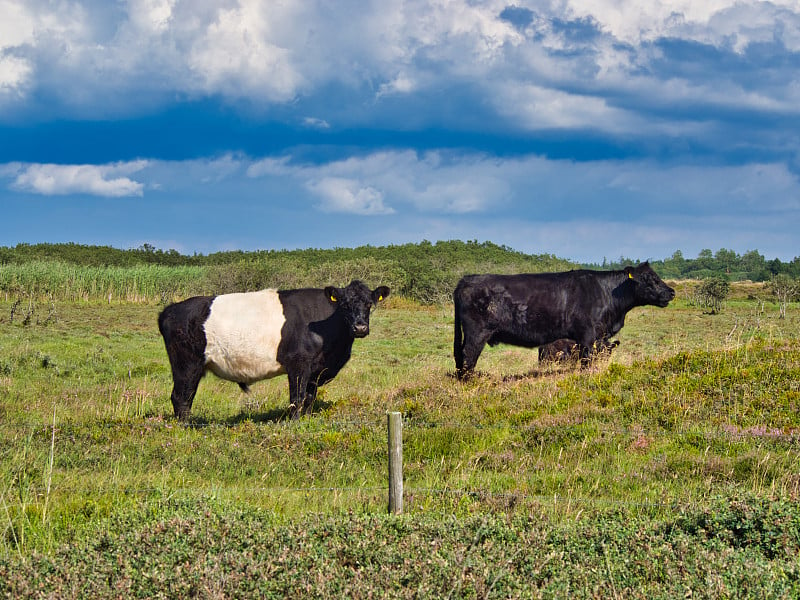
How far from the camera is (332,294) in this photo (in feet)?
37.9

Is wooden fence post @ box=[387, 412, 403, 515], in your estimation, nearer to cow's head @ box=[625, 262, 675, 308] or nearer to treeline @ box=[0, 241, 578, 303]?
cow's head @ box=[625, 262, 675, 308]

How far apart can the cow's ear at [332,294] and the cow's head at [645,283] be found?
22.0 ft

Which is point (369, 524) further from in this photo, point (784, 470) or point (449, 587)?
point (784, 470)

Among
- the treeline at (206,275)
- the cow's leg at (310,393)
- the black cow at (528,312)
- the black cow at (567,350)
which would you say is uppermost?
the treeline at (206,275)

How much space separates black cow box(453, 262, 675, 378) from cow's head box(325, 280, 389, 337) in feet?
9.70

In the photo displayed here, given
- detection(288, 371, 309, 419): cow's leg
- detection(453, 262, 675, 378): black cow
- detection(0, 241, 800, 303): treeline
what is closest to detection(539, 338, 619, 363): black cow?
detection(453, 262, 675, 378): black cow

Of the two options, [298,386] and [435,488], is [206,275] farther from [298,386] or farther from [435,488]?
[435,488]

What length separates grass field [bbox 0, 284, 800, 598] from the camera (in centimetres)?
488

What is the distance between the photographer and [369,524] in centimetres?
559

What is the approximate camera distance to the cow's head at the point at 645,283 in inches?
592

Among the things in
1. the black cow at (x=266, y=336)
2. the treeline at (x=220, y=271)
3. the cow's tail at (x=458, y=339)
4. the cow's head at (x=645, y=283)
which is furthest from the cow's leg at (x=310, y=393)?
the treeline at (x=220, y=271)

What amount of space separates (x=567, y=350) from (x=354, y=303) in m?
5.74

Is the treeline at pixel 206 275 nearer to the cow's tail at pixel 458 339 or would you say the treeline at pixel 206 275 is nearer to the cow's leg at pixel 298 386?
the cow's tail at pixel 458 339

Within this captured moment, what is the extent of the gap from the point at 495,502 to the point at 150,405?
8295mm
